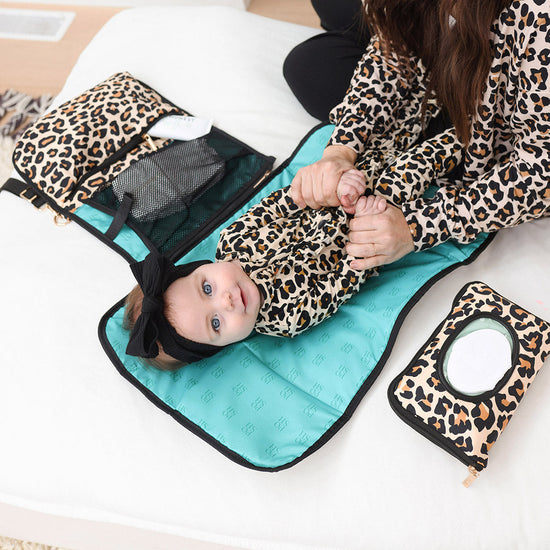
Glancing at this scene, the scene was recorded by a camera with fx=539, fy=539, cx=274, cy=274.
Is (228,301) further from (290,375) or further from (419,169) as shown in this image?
(419,169)

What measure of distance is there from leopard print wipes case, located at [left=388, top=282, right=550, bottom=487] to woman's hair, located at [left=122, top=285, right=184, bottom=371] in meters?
0.41

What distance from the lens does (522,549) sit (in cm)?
83

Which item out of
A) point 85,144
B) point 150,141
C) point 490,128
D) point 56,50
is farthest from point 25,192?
point 56,50

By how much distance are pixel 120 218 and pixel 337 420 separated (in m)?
0.65

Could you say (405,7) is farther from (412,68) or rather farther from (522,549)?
(522,549)

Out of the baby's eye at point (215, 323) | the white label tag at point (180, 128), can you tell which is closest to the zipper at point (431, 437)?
the baby's eye at point (215, 323)

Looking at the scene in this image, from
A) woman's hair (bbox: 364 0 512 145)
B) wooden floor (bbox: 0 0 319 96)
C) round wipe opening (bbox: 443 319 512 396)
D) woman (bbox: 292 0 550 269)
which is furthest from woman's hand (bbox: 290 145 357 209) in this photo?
wooden floor (bbox: 0 0 319 96)

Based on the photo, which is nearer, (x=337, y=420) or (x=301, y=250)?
(x=337, y=420)

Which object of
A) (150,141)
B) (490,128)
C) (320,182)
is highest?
(490,128)

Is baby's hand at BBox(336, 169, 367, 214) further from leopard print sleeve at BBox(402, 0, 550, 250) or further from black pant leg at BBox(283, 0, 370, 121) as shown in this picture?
black pant leg at BBox(283, 0, 370, 121)

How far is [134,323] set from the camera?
40.4 inches

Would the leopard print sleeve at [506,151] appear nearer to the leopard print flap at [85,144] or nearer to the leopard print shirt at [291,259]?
the leopard print shirt at [291,259]

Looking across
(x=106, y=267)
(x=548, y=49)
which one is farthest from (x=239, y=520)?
(x=548, y=49)

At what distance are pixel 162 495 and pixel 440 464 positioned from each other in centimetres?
47
